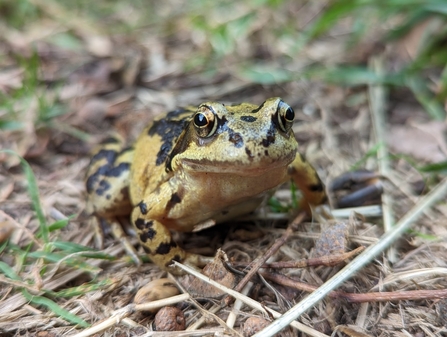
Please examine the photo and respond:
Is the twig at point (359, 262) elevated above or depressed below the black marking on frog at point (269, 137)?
below

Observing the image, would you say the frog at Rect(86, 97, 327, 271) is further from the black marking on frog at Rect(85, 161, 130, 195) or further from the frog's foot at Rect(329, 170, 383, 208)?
the frog's foot at Rect(329, 170, 383, 208)

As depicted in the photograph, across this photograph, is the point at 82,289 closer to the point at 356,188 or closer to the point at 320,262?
the point at 320,262

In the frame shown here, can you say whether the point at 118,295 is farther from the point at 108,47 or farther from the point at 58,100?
the point at 108,47

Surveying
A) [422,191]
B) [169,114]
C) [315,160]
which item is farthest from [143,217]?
[422,191]

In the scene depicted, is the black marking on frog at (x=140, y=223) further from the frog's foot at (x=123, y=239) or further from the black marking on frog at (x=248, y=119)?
the black marking on frog at (x=248, y=119)

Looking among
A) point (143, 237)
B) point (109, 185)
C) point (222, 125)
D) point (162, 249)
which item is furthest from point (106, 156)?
point (222, 125)

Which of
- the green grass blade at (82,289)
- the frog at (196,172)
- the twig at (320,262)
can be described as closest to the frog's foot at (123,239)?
the frog at (196,172)

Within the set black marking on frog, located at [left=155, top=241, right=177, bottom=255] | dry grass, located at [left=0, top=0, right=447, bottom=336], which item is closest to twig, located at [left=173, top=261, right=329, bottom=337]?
dry grass, located at [left=0, top=0, right=447, bottom=336]
